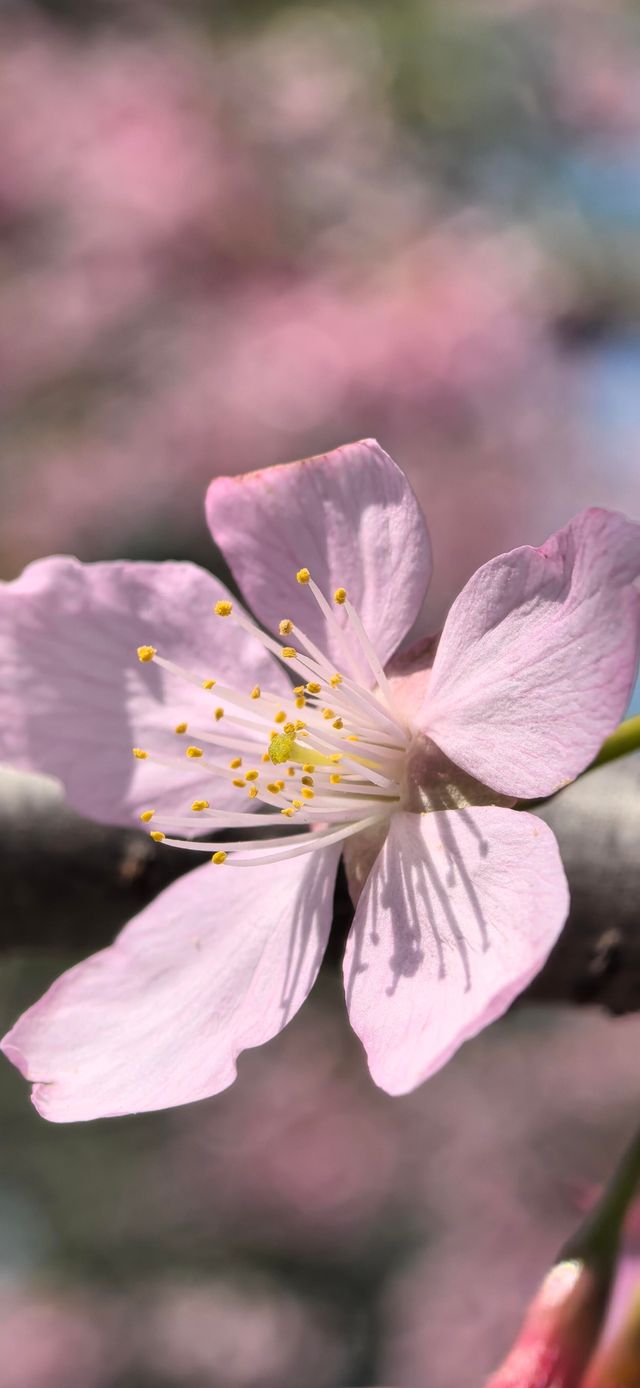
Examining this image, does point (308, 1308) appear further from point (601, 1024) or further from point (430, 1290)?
point (601, 1024)

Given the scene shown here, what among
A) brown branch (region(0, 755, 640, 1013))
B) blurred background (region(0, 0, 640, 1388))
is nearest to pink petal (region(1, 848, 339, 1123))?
brown branch (region(0, 755, 640, 1013))

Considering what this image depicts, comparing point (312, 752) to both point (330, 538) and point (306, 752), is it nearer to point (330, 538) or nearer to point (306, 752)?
point (306, 752)

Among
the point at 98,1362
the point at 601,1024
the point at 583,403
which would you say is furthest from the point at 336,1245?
the point at 583,403

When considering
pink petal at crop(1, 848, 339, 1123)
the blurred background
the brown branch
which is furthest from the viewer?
the blurred background

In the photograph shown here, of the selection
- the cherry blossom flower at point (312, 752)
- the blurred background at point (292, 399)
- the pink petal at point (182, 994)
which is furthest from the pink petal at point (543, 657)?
the blurred background at point (292, 399)

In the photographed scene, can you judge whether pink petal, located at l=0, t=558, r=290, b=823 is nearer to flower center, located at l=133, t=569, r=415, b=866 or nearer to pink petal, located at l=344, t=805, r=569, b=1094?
flower center, located at l=133, t=569, r=415, b=866

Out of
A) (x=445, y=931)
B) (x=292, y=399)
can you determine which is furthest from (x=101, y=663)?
(x=292, y=399)

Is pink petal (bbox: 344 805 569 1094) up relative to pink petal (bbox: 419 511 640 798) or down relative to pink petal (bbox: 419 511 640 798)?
down
